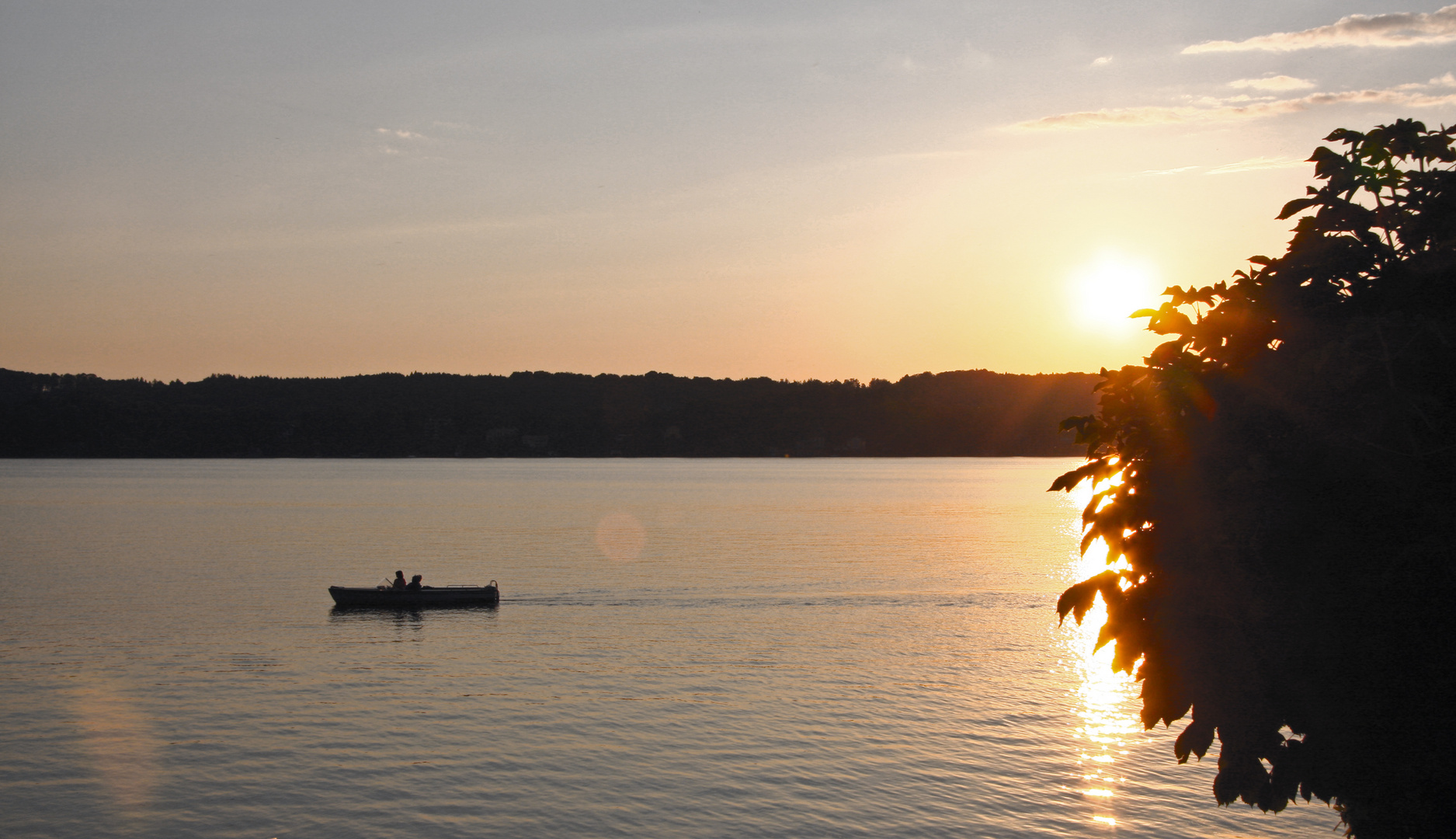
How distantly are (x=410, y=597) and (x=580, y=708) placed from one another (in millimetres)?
27923

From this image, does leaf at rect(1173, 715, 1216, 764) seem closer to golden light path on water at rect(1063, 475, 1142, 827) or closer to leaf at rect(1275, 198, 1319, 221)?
leaf at rect(1275, 198, 1319, 221)

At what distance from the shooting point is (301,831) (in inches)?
1000

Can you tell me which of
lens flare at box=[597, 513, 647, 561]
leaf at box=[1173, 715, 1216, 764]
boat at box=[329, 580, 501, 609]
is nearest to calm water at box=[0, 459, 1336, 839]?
boat at box=[329, 580, 501, 609]

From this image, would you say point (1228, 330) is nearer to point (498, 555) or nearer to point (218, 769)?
point (218, 769)

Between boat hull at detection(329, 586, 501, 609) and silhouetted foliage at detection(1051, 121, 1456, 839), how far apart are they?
5407 cm

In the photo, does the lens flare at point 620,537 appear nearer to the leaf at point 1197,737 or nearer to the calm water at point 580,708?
the calm water at point 580,708

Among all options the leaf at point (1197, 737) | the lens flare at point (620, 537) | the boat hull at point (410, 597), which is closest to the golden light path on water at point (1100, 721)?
the leaf at point (1197, 737)

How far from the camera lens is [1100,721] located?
121 feet

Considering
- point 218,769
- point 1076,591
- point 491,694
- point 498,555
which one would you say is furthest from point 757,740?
point 498,555

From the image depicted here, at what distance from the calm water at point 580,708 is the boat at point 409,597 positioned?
974 millimetres

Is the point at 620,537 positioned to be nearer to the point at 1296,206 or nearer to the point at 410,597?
the point at 410,597

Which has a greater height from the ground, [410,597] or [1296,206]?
[1296,206]

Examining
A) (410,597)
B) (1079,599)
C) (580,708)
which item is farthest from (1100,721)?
(410,597)

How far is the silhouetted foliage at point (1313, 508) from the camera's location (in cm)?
1072
